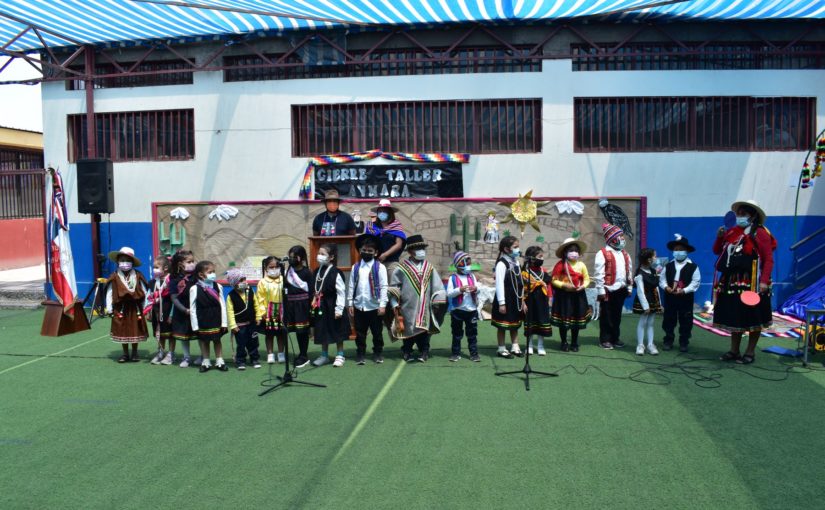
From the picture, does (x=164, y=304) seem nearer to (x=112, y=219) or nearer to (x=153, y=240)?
(x=153, y=240)

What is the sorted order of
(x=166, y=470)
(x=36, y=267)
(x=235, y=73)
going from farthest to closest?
(x=36, y=267)
(x=235, y=73)
(x=166, y=470)

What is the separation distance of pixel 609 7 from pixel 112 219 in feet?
29.9

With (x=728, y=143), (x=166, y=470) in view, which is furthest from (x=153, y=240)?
(x=728, y=143)

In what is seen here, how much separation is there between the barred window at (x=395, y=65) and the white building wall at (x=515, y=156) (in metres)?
0.20

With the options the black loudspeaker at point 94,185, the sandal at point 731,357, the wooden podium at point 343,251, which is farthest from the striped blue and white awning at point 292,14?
the sandal at point 731,357

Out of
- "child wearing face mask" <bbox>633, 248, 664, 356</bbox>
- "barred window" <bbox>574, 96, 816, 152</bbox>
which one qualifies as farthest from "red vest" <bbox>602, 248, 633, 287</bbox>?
"barred window" <bbox>574, 96, 816, 152</bbox>

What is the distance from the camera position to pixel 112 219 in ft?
42.4

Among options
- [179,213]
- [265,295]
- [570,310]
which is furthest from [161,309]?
[570,310]

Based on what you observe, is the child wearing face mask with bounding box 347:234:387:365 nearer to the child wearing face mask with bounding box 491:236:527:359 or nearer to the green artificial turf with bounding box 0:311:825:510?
the green artificial turf with bounding box 0:311:825:510

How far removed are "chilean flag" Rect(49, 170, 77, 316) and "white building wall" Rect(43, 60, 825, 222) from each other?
3.16 meters

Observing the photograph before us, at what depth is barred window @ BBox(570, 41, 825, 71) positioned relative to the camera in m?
11.6

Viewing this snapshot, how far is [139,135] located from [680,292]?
31.2 feet

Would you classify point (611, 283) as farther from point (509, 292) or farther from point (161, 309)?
point (161, 309)

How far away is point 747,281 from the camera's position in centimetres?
795
